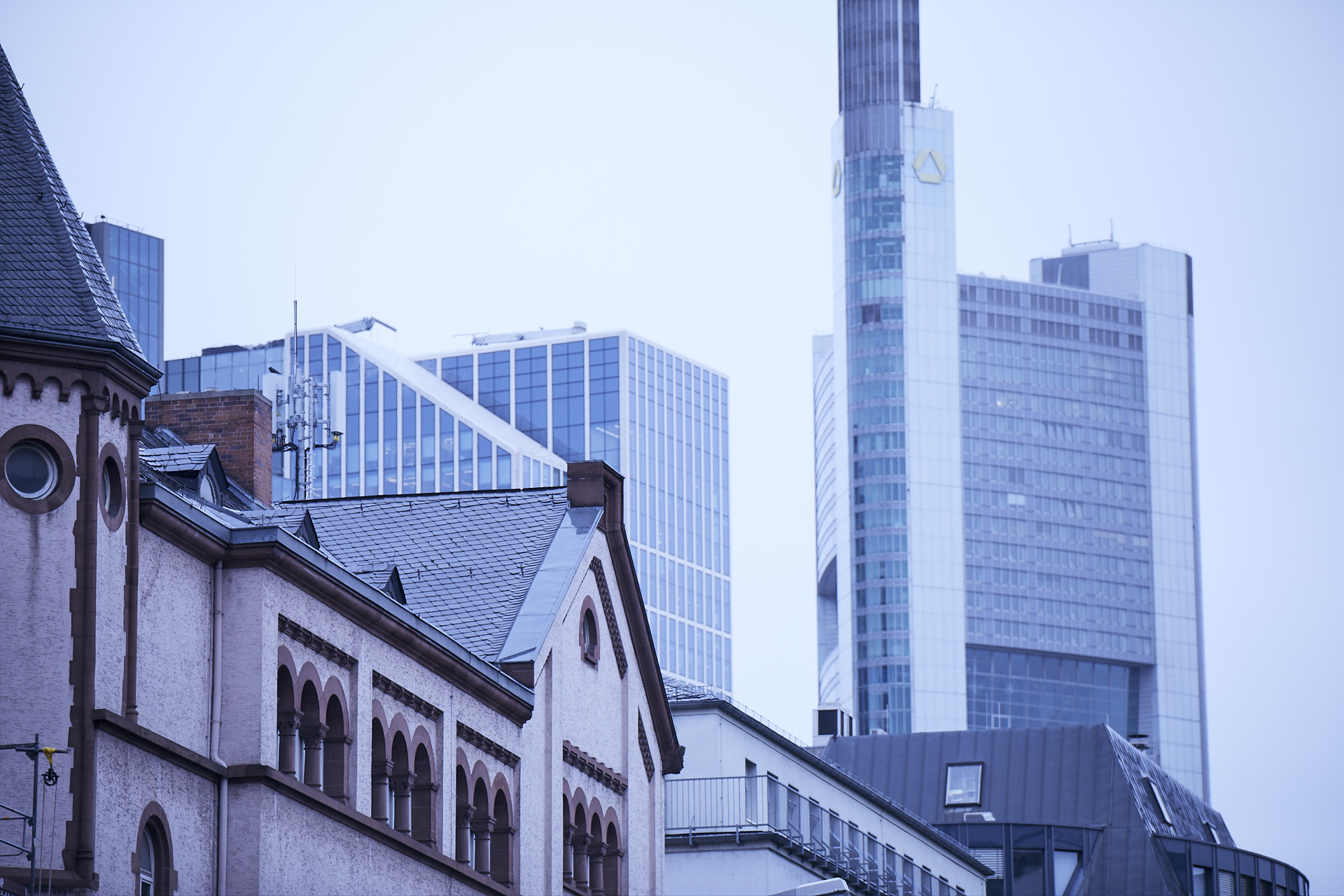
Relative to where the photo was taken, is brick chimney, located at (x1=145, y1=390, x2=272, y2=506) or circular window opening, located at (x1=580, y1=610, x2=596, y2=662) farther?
circular window opening, located at (x1=580, y1=610, x2=596, y2=662)

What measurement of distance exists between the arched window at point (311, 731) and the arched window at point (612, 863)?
48.9 feet

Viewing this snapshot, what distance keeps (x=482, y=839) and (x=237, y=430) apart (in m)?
8.39

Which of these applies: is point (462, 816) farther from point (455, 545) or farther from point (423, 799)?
point (455, 545)

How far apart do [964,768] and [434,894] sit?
66.6 m

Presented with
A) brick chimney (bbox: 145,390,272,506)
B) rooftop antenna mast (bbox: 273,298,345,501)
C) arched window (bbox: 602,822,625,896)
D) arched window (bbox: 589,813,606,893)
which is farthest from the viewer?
rooftop antenna mast (bbox: 273,298,345,501)

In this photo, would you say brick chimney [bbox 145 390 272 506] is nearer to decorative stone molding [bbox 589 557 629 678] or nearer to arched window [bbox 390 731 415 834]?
decorative stone molding [bbox 589 557 629 678]

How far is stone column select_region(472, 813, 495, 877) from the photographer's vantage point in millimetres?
40469

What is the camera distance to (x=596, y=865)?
47219mm

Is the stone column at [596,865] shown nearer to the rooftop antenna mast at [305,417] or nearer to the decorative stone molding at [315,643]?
the rooftop antenna mast at [305,417]

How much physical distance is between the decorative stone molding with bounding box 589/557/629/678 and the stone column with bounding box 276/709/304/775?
14378mm

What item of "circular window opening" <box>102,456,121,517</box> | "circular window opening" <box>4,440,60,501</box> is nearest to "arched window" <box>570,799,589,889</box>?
"circular window opening" <box>102,456,121,517</box>

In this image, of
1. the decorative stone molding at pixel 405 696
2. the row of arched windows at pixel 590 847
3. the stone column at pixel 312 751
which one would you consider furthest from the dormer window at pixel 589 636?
the stone column at pixel 312 751

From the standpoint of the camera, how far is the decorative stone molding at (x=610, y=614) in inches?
1853

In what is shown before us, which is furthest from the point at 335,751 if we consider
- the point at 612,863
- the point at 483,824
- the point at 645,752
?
the point at 645,752
